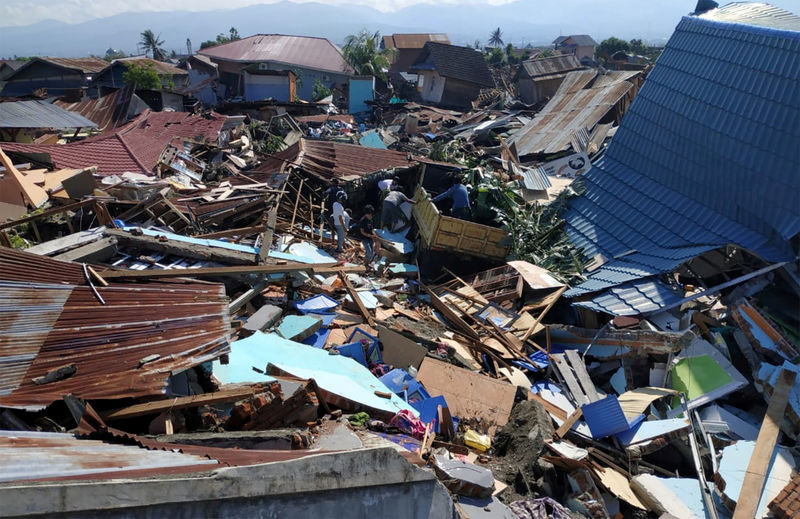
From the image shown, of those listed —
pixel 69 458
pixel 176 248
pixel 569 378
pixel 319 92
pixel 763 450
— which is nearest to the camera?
pixel 69 458

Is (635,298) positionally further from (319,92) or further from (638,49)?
(638,49)

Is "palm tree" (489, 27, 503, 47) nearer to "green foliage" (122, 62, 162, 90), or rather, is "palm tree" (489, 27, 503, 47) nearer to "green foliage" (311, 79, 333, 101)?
"green foliage" (311, 79, 333, 101)

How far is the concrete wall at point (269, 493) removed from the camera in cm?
308

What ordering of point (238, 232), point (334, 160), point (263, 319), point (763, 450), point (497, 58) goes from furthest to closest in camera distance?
point (497, 58) < point (334, 160) < point (238, 232) < point (263, 319) < point (763, 450)

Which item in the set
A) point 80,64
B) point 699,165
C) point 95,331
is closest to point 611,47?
point 80,64

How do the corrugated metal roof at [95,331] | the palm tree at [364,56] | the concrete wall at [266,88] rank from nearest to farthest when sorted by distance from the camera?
the corrugated metal roof at [95,331], the concrete wall at [266,88], the palm tree at [364,56]

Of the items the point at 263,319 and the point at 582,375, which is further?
the point at 582,375

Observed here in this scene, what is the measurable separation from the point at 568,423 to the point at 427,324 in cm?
343

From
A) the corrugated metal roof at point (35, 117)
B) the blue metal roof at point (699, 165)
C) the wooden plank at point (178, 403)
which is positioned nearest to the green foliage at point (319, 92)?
Answer: the corrugated metal roof at point (35, 117)

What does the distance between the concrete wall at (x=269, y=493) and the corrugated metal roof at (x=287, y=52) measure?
40.3m

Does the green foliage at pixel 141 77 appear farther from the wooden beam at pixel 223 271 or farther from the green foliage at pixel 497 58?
the green foliage at pixel 497 58

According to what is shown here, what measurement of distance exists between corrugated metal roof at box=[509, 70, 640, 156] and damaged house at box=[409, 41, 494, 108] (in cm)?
1294

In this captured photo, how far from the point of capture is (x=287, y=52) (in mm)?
42375

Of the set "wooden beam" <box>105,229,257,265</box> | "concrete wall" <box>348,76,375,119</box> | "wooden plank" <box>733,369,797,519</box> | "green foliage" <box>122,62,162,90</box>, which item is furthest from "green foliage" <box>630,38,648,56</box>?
"wooden beam" <box>105,229,257,265</box>
